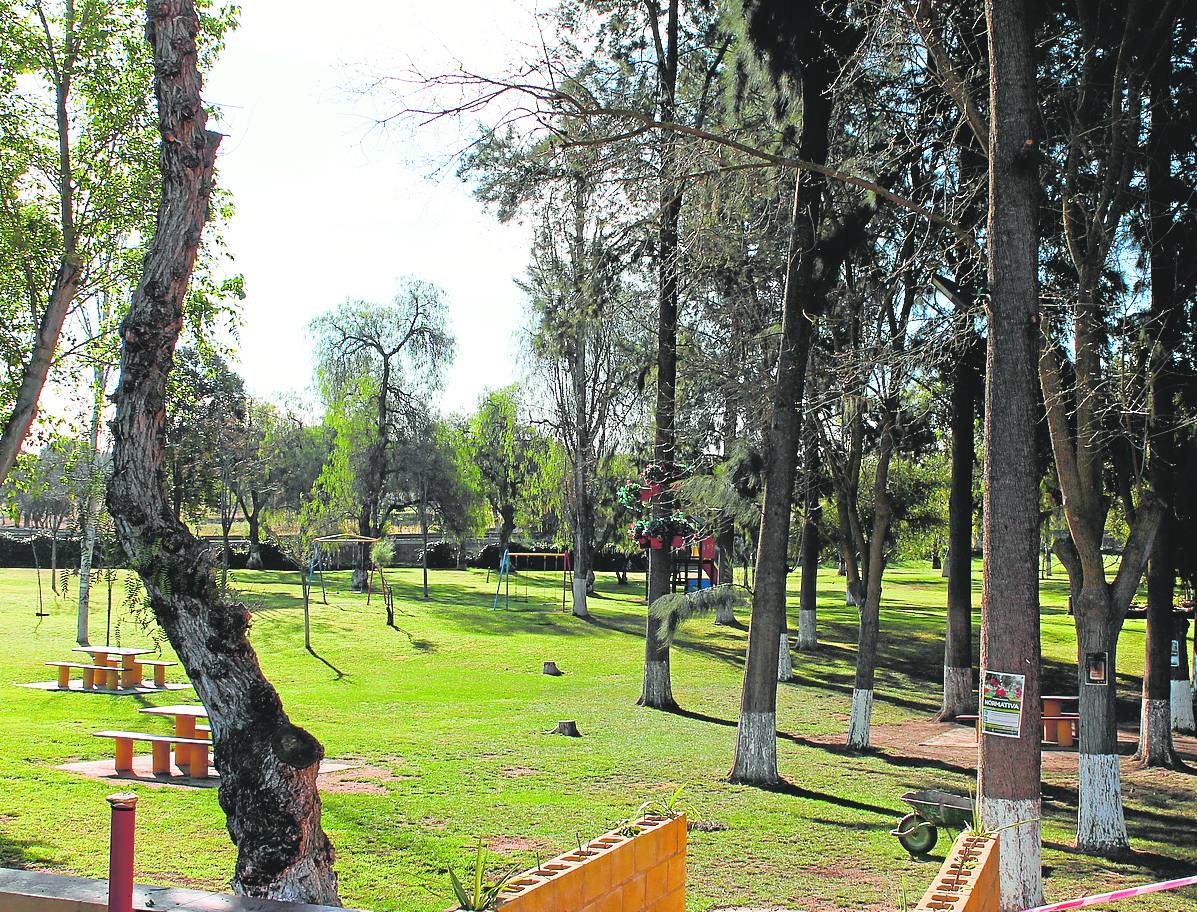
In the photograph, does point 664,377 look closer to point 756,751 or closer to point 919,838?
point 756,751

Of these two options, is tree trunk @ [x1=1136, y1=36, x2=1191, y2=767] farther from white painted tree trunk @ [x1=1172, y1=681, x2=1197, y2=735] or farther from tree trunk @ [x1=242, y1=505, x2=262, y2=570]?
tree trunk @ [x1=242, y1=505, x2=262, y2=570]

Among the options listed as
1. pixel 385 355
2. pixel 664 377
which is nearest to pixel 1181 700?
pixel 664 377

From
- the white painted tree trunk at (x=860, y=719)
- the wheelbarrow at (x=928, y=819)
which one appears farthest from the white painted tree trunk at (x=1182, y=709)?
the wheelbarrow at (x=928, y=819)

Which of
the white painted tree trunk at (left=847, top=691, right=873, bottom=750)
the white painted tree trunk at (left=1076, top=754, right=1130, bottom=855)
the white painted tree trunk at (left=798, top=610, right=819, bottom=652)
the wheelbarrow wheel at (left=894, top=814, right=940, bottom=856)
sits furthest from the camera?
the white painted tree trunk at (left=798, top=610, right=819, bottom=652)

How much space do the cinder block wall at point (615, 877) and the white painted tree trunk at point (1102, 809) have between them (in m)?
5.42

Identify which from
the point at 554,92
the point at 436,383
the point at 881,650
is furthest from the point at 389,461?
the point at 554,92

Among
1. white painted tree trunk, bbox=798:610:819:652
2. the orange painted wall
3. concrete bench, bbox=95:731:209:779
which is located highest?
the orange painted wall

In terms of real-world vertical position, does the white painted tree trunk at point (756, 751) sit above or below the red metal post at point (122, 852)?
below

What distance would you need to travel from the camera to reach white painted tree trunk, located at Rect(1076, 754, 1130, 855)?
31.7ft

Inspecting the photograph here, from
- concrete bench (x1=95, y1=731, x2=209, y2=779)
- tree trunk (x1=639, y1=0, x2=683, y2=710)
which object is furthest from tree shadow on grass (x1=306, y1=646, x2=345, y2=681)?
concrete bench (x1=95, y1=731, x2=209, y2=779)

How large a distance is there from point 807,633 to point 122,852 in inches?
1050

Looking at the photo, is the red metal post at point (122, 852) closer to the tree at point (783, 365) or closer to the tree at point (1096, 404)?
the tree at point (1096, 404)

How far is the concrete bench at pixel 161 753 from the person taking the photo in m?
11.3

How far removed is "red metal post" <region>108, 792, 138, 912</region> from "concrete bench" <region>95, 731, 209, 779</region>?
24.8ft
